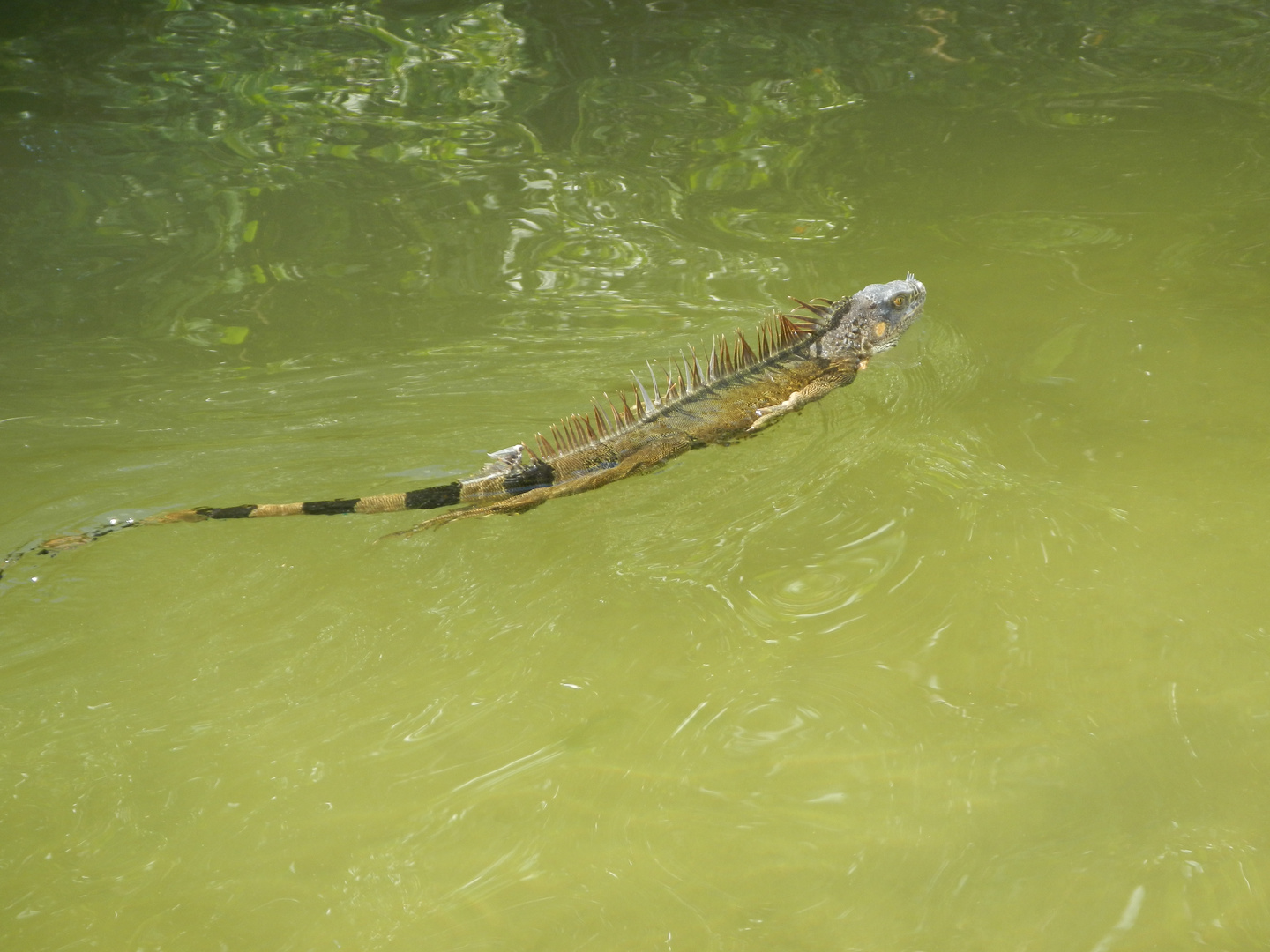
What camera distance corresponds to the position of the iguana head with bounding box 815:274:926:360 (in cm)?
485

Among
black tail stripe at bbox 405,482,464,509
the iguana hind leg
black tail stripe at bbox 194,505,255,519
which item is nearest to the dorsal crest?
the iguana hind leg

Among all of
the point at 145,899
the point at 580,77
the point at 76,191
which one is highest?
the point at 580,77

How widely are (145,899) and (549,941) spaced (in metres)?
1.21

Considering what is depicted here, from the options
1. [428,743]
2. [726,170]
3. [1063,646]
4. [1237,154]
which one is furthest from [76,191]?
[1237,154]

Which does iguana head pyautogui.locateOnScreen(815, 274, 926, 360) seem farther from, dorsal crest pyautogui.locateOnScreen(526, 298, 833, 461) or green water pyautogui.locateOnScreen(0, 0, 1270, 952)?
green water pyautogui.locateOnScreen(0, 0, 1270, 952)

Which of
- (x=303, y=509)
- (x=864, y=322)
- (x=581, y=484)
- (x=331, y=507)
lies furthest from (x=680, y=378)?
(x=303, y=509)

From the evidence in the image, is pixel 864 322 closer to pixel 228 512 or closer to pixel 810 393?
pixel 810 393

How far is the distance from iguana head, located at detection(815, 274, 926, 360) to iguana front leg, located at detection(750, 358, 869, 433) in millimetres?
71

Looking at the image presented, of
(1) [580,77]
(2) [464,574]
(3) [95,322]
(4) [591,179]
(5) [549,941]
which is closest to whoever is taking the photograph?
(5) [549,941]

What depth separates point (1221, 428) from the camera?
4184 millimetres

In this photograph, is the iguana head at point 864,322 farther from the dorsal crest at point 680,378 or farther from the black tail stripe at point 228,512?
the black tail stripe at point 228,512

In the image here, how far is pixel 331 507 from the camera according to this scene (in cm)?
396

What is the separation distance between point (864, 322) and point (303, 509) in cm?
283

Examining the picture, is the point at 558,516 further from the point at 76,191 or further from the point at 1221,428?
the point at 76,191
